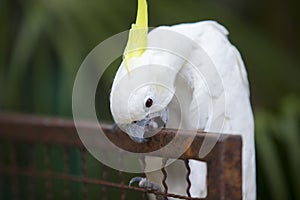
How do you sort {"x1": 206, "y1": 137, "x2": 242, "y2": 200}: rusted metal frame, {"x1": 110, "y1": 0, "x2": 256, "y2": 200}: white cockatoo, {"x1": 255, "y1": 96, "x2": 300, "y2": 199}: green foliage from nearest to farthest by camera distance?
1. {"x1": 206, "y1": 137, "x2": 242, "y2": 200}: rusted metal frame
2. {"x1": 110, "y1": 0, "x2": 256, "y2": 200}: white cockatoo
3. {"x1": 255, "y1": 96, "x2": 300, "y2": 199}: green foliage

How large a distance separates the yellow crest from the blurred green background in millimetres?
670

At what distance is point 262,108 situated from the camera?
60.1 inches

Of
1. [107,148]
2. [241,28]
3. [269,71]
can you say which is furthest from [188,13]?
[107,148]

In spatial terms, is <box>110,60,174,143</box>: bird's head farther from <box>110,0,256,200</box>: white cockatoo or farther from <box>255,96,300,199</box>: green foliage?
<box>255,96,300,199</box>: green foliage

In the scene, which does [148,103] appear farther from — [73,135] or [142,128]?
[73,135]

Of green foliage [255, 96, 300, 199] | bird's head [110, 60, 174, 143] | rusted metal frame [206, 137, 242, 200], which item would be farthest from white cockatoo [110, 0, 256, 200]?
green foliage [255, 96, 300, 199]

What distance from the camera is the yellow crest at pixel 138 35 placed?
2.10 feet

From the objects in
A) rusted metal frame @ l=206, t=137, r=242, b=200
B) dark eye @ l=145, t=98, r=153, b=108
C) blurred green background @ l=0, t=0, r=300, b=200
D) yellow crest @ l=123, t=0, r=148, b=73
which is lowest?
rusted metal frame @ l=206, t=137, r=242, b=200

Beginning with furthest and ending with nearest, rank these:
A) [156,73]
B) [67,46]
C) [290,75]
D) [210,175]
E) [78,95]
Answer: [290,75] → [67,46] → [78,95] → [156,73] → [210,175]

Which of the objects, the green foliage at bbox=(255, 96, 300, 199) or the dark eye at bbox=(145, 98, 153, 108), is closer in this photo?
the dark eye at bbox=(145, 98, 153, 108)

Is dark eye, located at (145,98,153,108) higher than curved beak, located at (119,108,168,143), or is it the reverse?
dark eye, located at (145,98,153,108)

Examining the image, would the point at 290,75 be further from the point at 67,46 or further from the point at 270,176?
the point at 67,46

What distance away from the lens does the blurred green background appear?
4.48 ft

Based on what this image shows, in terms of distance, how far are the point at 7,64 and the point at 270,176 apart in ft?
2.81
